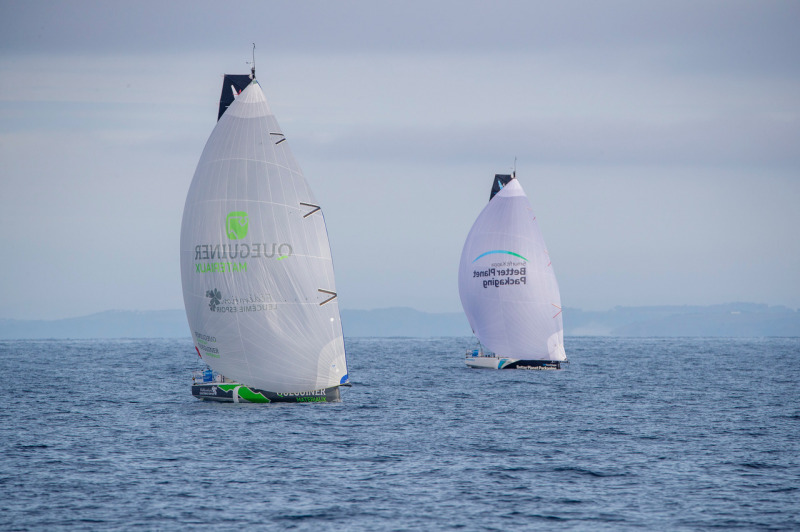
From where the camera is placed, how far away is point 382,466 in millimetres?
34469

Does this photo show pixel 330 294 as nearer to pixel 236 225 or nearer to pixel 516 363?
pixel 236 225

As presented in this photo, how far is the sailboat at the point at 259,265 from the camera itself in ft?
145

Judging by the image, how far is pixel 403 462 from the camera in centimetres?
3531

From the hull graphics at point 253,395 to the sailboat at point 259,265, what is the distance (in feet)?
0.24

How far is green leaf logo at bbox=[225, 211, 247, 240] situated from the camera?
44.3 meters

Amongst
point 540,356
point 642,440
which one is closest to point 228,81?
point 642,440

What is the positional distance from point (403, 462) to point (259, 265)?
13545 millimetres

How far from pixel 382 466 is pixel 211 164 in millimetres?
18873

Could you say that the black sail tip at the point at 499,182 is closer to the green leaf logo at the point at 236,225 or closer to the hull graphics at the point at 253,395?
the hull graphics at the point at 253,395

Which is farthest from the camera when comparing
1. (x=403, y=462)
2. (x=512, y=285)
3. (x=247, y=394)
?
(x=512, y=285)

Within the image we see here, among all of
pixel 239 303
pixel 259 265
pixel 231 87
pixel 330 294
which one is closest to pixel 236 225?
pixel 259 265

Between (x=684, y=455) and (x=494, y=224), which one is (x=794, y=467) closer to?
(x=684, y=455)

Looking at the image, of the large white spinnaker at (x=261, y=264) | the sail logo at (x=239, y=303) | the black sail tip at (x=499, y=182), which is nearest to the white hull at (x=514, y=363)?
the black sail tip at (x=499, y=182)

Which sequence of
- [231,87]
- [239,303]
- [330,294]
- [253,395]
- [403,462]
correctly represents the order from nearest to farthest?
[403,462]
[239,303]
[330,294]
[253,395]
[231,87]
